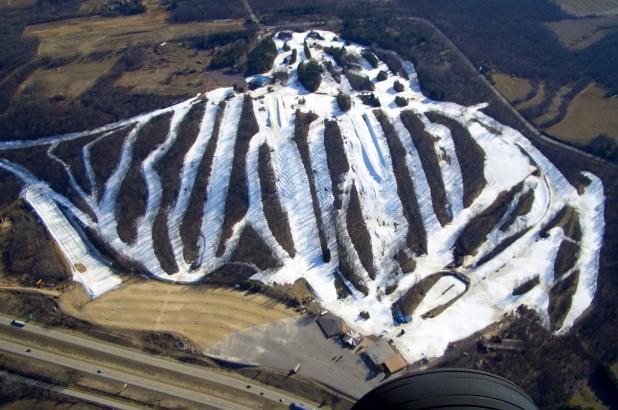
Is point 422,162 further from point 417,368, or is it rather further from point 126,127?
point 126,127

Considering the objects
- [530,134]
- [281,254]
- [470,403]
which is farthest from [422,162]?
[470,403]

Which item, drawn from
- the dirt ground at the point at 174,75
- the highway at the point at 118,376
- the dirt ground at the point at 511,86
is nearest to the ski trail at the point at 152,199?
the dirt ground at the point at 174,75

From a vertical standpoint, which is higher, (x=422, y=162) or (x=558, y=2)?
(x=558, y=2)

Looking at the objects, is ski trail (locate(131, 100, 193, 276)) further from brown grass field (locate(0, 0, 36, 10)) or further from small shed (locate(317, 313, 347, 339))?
brown grass field (locate(0, 0, 36, 10))

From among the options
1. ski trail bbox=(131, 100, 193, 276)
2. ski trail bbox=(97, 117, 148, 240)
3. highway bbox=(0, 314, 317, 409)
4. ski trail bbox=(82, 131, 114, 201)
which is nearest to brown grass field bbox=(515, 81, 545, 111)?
ski trail bbox=(131, 100, 193, 276)

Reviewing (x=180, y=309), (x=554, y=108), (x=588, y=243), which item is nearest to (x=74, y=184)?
(x=180, y=309)

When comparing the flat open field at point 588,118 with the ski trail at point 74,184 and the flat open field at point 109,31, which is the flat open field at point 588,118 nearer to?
the flat open field at point 109,31
